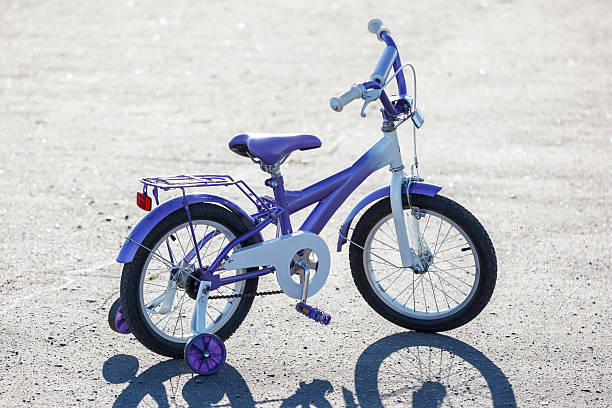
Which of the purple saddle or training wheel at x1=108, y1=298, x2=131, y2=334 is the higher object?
the purple saddle

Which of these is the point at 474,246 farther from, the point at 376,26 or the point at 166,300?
the point at 166,300

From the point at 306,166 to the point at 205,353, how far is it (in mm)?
3655

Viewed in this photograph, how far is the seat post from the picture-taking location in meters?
5.04

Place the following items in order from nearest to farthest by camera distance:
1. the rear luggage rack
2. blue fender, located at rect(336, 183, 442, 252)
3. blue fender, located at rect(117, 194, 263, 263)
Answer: the rear luggage rack
blue fender, located at rect(117, 194, 263, 263)
blue fender, located at rect(336, 183, 442, 252)

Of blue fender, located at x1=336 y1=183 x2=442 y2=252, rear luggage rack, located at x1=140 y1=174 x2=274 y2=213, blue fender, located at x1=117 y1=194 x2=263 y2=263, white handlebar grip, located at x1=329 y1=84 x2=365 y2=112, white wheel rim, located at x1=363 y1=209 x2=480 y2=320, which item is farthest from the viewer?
white wheel rim, located at x1=363 y1=209 x2=480 y2=320

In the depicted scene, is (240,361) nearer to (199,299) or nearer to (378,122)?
(199,299)

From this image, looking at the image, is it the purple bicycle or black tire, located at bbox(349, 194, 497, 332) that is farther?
black tire, located at bbox(349, 194, 497, 332)

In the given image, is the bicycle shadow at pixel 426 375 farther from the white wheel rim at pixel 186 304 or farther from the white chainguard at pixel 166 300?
the white chainguard at pixel 166 300

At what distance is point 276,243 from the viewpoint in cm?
505

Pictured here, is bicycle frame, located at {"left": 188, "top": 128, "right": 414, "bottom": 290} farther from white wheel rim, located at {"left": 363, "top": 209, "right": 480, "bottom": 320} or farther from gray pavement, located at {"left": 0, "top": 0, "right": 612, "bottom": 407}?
gray pavement, located at {"left": 0, "top": 0, "right": 612, "bottom": 407}

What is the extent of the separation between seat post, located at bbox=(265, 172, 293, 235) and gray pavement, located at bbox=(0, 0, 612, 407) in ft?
2.31

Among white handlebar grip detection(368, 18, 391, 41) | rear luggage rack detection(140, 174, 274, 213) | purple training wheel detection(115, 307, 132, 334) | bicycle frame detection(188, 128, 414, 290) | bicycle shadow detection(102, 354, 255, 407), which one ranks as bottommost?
bicycle shadow detection(102, 354, 255, 407)

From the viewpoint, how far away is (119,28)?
13.3 meters

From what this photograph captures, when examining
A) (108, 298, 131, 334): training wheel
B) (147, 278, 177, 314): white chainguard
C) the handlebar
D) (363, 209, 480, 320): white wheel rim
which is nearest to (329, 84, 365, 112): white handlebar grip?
the handlebar
